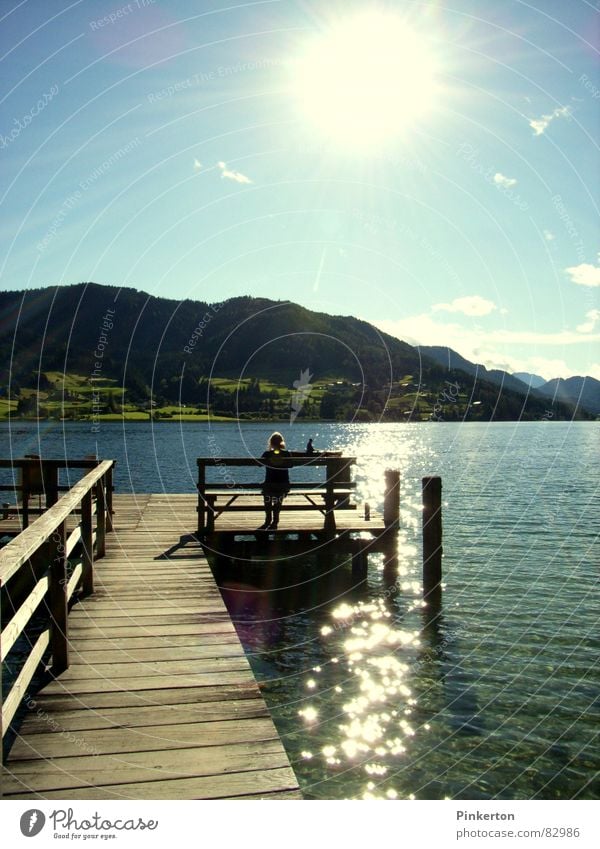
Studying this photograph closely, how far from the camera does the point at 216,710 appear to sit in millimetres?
6617

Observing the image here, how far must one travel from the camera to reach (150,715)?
6449mm

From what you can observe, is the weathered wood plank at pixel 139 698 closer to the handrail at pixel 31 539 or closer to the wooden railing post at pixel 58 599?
the wooden railing post at pixel 58 599

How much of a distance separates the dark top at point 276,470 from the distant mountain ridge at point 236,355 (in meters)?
36.9

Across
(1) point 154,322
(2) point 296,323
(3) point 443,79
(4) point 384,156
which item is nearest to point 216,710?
(3) point 443,79

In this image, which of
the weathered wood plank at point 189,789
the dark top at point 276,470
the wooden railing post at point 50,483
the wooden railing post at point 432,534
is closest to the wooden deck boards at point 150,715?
the weathered wood plank at point 189,789

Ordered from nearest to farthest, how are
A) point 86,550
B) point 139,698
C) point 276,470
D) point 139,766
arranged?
point 139,766
point 139,698
point 86,550
point 276,470

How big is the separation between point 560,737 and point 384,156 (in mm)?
10633

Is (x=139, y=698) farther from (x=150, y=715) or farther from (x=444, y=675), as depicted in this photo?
(x=444, y=675)

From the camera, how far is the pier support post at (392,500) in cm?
1839

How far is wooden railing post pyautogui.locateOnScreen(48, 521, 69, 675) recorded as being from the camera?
23.8 ft

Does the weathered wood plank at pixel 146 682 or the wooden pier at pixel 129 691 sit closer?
the wooden pier at pixel 129 691

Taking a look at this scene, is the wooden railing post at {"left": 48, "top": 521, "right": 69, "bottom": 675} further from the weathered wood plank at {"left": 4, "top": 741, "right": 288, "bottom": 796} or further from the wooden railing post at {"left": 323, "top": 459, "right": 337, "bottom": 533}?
the wooden railing post at {"left": 323, "top": 459, "right": 337, "bottom": 533}

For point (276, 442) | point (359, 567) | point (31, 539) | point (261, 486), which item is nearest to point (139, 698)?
point (31, 539)

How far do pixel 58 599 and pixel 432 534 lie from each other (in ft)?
38.7
